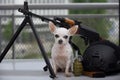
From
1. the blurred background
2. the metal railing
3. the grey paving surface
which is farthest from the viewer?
the blurred background

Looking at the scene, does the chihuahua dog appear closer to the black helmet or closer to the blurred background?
the black helmet

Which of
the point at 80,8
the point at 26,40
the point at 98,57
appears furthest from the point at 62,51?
the point at 26,40

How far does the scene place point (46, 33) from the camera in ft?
7.41

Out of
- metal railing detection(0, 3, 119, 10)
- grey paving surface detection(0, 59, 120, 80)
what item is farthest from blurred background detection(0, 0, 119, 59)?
grey paving surface detection(0, 59, 120, 80)

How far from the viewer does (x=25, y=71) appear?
1.51 m

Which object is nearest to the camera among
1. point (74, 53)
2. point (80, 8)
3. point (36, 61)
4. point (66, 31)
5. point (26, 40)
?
point (66, 31)

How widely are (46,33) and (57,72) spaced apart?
0.81 metres

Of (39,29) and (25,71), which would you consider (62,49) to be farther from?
(39,29)

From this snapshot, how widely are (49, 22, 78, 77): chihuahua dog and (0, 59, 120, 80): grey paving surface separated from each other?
4cm

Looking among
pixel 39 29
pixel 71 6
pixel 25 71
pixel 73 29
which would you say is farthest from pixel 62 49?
pixel 39 29

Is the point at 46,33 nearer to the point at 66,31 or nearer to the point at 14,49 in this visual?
the point at 14,49

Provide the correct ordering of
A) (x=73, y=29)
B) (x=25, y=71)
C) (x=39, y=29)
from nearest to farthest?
1. (x=73, y=29)
2. (x=25, y=71)
3. (x=39, y=29)

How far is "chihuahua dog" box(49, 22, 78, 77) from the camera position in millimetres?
1400

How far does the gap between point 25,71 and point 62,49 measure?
0.67 feet
